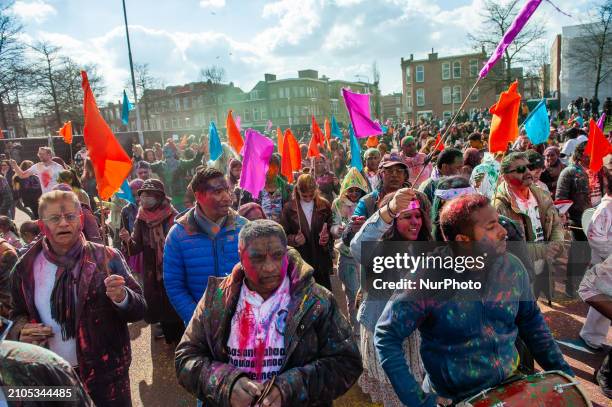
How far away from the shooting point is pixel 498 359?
1.96 m

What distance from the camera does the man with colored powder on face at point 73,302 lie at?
239 centimetres

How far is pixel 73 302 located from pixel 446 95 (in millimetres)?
60320

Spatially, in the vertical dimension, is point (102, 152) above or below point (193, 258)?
above

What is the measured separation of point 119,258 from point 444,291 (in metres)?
1.96

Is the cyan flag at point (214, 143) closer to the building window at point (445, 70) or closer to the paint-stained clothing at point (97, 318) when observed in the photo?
the paint-stained clothing at point (97, 318)

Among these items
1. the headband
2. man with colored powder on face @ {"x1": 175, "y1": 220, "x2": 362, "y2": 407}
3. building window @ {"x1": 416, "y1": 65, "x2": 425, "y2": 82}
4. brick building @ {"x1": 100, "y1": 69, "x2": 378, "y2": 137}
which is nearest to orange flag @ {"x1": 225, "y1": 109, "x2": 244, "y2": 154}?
the headband

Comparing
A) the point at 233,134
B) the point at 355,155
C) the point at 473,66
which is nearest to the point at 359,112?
the point at 355,155

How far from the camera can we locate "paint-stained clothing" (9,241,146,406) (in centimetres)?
240

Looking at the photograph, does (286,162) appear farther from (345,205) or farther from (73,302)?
(73,302)

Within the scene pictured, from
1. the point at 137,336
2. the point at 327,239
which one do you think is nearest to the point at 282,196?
the point at 327,239

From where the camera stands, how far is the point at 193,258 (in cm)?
291

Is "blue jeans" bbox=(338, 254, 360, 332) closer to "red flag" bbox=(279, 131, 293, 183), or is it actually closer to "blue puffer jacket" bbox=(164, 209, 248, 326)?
"blue puffer jacket" bbox=(164, 209, 248, 326)

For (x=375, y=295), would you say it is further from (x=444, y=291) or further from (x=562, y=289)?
(x=562, y=289)

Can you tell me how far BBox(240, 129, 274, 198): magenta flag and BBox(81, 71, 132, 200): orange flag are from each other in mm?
2046
